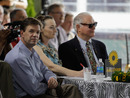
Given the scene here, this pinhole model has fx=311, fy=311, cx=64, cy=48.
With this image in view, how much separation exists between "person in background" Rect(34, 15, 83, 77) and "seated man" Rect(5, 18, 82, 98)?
23cm

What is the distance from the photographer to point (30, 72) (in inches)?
123

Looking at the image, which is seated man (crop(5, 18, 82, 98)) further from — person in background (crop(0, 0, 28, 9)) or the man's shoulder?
person in background (crop(0, 0, 28, 9))

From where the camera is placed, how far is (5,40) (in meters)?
3.47

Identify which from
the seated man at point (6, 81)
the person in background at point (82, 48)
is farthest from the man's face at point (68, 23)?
the seated man at point (6, 81)

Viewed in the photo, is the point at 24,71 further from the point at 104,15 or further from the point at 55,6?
the point at 104,15

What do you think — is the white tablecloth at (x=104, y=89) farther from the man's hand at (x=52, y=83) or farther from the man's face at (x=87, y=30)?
the man's face at (x=87, y=30)

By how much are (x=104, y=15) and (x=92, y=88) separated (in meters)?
6.23

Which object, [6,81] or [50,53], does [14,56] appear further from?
[50,53]

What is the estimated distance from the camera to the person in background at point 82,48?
385cm

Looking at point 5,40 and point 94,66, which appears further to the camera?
point 94,66

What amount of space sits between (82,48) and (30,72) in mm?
1028

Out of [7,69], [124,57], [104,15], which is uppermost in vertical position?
[7,69]

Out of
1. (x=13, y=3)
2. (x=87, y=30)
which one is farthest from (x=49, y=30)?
(x=13, y=3)

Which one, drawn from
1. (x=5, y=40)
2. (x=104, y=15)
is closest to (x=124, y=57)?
(x=104, y=15)
